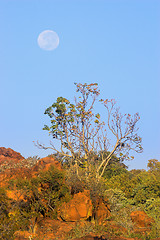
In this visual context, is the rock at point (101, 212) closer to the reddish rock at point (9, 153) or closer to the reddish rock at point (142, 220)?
the reddish rock at point (142, 220)

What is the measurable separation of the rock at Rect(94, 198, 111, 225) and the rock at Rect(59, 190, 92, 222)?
986 millimetres

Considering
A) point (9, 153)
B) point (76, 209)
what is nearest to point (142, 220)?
point (76, 209)

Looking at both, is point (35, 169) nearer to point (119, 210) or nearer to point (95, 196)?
point (95, 196)

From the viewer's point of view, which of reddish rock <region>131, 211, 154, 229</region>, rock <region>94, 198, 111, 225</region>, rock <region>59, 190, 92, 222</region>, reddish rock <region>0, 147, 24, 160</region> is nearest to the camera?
rock <region>59, 190, 92, 222</region>

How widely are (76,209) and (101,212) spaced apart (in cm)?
200

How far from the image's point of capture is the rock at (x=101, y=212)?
15185 mm

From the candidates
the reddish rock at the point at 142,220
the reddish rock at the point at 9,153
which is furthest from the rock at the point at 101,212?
the reddish rock at the point at 9,153

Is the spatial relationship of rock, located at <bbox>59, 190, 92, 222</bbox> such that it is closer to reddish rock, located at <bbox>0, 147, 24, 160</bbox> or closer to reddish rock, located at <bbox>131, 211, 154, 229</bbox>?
reddish rock, located at <bbox>131, 211, 154, 229</bbox>

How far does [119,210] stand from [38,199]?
6.50 meters

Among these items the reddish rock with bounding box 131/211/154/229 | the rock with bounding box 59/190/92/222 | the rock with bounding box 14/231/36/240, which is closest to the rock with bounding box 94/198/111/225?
the rock with bounding box 59/190/92/222

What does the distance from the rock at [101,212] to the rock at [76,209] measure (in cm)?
99

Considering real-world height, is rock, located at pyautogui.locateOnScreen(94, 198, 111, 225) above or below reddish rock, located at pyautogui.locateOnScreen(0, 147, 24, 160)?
below

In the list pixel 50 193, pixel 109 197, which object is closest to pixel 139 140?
pixel 109 197

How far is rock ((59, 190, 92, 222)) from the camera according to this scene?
46.0ft
